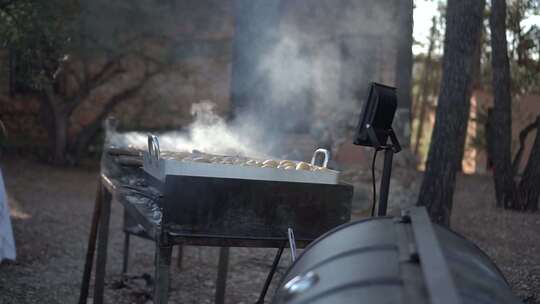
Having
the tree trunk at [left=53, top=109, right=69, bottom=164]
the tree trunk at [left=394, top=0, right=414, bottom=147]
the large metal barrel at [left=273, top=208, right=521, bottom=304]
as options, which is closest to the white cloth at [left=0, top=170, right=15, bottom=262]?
the large metal barrel at [left=273, top=208, right=521, bottom=304]

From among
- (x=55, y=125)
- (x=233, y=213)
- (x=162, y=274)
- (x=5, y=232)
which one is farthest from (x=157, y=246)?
(x=55, y=125)

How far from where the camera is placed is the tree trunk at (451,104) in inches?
242

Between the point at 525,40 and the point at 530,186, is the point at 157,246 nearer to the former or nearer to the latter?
the point at 530,186

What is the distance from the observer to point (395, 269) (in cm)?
155

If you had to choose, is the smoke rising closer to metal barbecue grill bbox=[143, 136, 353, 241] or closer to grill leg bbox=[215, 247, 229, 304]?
grill leg bbox=[215, 247, 229, 304]

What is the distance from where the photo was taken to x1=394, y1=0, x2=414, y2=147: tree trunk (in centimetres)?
931

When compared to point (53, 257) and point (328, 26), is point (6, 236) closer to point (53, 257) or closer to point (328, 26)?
point (53, 257)

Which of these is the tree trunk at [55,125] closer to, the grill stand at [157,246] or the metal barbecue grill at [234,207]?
the grill stand at [157,246]

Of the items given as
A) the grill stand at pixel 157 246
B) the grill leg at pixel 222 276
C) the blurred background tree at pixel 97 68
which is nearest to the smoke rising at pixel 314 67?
the blurred background tree at pixel 97 68

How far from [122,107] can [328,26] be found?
4.27m

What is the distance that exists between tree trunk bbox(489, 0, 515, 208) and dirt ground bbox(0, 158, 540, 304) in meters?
0.35

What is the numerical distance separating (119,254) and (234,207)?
3791mm

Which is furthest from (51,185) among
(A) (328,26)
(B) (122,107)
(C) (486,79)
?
(C) (486,79)

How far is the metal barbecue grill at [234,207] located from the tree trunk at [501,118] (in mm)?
6329
